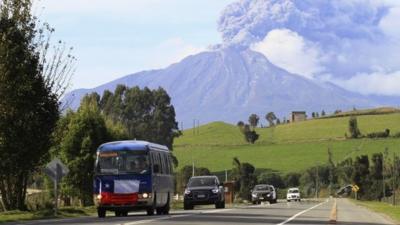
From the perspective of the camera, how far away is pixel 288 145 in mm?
154250

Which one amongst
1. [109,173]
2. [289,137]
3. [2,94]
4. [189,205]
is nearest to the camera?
[109,173]

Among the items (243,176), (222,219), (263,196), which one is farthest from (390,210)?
(243,176)

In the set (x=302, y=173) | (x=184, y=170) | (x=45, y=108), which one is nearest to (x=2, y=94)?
(x=45, y=108)

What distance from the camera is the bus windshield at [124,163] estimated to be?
33.9m

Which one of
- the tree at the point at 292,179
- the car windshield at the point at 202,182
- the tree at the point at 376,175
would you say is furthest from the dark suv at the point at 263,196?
the tree at the point at 292,179

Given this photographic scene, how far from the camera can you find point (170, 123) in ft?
373

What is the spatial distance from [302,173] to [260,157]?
982 cm

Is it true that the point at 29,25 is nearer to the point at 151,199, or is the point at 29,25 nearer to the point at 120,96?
the point at 151,199

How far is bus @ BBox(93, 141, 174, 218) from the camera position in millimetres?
33812

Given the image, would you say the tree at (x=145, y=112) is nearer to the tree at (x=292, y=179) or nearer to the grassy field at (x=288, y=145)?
the grassy field at (x=288, y=145)

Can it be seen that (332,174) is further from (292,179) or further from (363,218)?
(363,218)

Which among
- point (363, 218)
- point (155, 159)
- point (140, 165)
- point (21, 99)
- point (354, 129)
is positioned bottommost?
point (363, 218)

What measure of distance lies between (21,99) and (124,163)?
821 cm

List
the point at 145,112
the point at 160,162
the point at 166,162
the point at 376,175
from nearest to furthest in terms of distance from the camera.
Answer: the point at 160,162 → the point at 166,162 → the point at 145,112 → the point at 376,175
